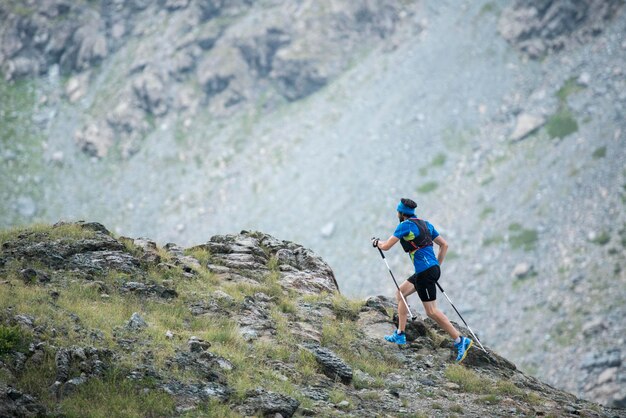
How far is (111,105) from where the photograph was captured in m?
109

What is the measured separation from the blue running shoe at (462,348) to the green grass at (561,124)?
72.4 metres

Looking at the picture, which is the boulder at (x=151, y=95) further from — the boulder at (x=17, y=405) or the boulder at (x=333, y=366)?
the boulder at (x=17, y=405)

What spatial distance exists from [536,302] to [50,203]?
69.3 meters

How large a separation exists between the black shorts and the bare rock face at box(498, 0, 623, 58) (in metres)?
89.6

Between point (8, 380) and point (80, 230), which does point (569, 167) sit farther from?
point (8, 380)

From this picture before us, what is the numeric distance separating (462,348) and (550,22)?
311ft

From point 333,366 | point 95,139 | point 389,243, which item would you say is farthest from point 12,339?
point 95,139

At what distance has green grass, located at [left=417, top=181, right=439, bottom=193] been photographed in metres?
84.4

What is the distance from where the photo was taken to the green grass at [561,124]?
80.9 metres

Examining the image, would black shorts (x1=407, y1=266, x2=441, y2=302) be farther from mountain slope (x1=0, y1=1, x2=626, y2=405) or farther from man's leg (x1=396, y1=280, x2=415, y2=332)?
mountain slope (x1=0, y1=1, x2=626, y2=405)

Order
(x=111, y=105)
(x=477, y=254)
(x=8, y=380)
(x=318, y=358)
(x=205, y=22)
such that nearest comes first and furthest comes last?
(x=8, y=380) < (x=318, y=358) < (x=477, y=254) < (x=111, y=105) < (x=205, y=22)

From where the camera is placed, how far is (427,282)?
45.8 ft

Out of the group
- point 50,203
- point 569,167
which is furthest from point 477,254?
point 50,203

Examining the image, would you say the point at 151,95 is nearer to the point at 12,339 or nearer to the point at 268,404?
the point at 12,339
